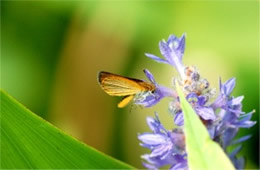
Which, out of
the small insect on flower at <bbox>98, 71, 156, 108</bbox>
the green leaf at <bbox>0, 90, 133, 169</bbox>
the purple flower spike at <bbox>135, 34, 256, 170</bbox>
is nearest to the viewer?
the green leaf at <bbox>0, 90, 133, 169</bbox>

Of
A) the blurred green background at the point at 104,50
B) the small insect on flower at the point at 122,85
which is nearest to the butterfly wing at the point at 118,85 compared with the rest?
the small insect on flower at the point at 122,85

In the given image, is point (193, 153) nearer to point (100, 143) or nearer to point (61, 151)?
point (61, 151)

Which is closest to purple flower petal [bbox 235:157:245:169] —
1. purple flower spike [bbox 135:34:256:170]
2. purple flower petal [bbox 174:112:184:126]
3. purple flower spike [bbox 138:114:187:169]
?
purple flower spike [bbox 135:34:256:170]

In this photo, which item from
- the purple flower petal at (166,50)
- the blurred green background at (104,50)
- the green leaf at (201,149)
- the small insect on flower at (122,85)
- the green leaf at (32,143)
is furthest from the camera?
the blurred green background at (104,50)

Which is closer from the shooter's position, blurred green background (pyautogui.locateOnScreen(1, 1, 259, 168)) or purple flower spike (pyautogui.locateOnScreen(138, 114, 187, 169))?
purple flower spike (pyautogui.locateOnScreen(138, 114, 187, 169))

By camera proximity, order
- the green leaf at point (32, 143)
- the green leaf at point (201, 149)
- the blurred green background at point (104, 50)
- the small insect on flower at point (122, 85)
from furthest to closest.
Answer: the blurred green background at point (104, 50) → the small insect on flower at point (122, 85) → the green leaf at point (32, 143) → the green leaf at point (201, 149)

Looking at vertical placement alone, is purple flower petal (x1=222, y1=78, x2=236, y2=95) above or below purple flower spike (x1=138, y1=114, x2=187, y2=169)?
above

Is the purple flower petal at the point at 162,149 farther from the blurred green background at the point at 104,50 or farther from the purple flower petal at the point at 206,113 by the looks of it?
the blurred green background at the point at 104,50

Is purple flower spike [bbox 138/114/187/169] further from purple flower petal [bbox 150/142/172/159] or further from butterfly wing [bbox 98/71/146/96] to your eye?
butterfly wing [bbox 98/71/146/96]

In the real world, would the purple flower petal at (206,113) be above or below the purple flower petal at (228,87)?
below

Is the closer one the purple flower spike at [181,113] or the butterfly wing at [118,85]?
the butterfly wing at [118,85]
